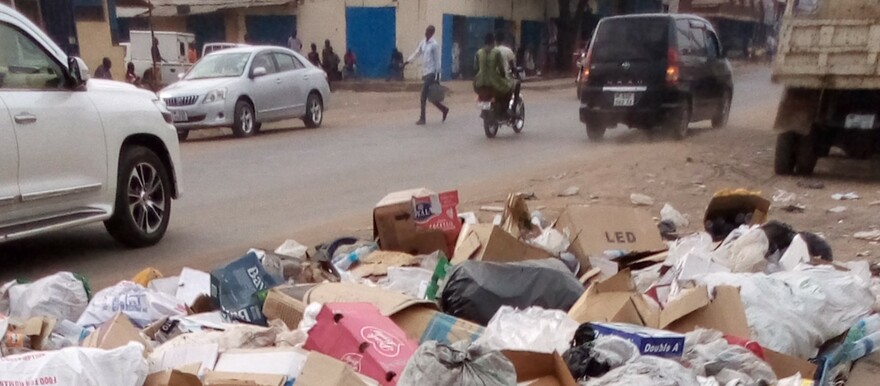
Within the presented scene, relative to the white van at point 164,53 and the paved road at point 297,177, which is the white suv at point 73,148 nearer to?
the paved road at point 297,177

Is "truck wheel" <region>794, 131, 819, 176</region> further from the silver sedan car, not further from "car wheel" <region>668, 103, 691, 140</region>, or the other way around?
the silver sedan car

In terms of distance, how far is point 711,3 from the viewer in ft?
141

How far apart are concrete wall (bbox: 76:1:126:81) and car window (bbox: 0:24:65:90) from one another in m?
16.4

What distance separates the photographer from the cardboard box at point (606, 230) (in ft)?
16.8

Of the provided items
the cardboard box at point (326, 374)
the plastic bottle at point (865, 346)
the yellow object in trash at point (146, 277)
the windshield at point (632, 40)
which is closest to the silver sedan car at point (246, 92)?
the windshield at point (632, 40)

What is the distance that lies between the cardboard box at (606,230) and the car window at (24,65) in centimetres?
344

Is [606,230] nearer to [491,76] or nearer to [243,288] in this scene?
[243,288]

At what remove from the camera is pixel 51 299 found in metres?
4.39

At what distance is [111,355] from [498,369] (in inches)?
50.9

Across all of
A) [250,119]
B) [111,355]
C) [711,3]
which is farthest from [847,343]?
[711,3]

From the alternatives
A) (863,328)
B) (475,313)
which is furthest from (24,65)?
(863,328)

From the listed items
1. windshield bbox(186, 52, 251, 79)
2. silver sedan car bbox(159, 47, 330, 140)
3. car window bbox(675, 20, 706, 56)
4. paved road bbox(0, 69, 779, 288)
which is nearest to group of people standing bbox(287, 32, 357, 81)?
paved road bbox(0, 69, 779, 288)

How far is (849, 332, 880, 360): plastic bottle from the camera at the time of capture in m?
4.13

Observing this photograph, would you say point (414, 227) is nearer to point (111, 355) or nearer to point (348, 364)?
point (348, 364)
